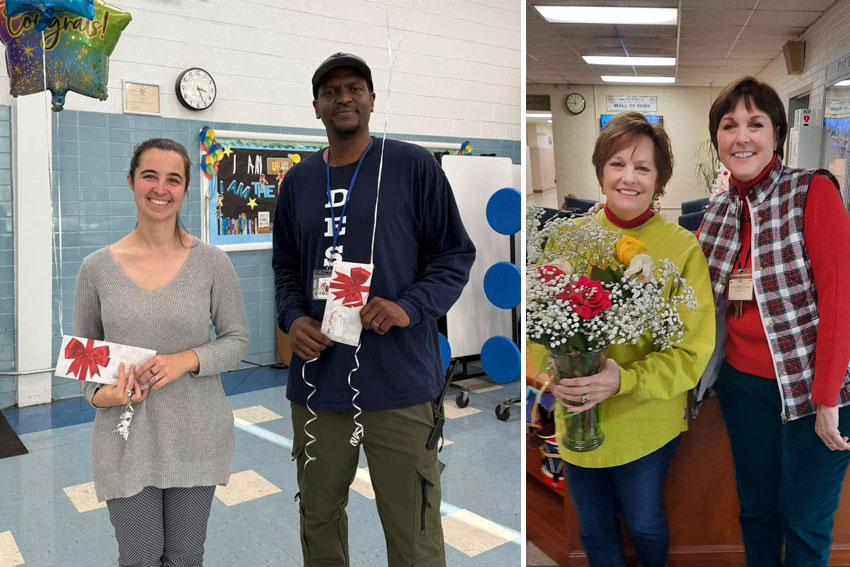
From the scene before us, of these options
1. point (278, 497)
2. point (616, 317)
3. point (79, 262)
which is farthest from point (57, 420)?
point (616, 317)

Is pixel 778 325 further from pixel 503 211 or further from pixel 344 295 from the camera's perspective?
pixel 503 211

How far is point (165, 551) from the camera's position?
1.43 meters

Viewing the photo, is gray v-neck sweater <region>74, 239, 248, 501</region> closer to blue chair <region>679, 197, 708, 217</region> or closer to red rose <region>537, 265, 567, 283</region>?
red rose <region>537, 265, 567, 283</region>

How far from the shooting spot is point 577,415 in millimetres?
→ 1189

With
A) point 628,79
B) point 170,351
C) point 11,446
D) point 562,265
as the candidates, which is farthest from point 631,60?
point 11,446

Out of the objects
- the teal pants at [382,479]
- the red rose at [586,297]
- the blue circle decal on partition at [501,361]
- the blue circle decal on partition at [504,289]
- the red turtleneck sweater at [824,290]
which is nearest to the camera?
the red turtleneck sweater at [824,290]

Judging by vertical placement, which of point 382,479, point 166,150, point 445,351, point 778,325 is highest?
point 166,150

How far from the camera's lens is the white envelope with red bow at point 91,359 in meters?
1.29

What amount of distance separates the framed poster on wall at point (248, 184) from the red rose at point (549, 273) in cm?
61

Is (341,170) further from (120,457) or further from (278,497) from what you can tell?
(278,497)

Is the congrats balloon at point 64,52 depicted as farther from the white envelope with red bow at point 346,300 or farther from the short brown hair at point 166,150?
the white envelope with red bow at point 346,300

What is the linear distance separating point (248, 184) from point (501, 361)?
3.51 ft

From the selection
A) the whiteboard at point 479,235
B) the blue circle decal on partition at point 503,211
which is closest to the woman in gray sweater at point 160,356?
the whiteboard at point 479,235

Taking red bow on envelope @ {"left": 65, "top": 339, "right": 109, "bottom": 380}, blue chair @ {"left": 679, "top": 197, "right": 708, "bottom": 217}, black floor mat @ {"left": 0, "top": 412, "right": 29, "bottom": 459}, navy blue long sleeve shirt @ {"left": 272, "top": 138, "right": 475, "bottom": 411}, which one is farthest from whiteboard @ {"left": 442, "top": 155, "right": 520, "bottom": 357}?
black floor mat @ {"left": 0, "top": 412, "right": 29, "bottom": 459}
